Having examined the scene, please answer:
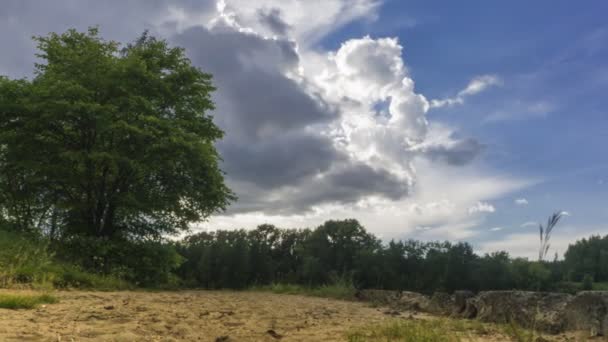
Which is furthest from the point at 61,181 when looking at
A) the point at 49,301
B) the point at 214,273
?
the point at 214,273

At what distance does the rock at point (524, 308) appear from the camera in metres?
6.38

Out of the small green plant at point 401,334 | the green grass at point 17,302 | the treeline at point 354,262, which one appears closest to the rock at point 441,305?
the small green plant at point 401,334

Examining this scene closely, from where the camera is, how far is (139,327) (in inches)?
194

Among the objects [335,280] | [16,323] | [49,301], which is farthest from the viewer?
[335,280]

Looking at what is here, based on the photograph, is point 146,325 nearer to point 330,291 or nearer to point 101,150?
point 330,291

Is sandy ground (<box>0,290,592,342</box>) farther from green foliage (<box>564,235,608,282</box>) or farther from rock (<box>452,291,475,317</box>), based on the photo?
green foliage (<box>564,235,608,282</box>)

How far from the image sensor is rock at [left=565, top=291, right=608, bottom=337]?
570 centimetres

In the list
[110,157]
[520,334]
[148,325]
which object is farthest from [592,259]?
[148,325]

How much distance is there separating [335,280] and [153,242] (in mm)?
7880

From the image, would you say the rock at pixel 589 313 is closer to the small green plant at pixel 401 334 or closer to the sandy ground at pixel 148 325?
the sandy ground at pixel 148 325

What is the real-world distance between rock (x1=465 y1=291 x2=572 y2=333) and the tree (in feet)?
43.1

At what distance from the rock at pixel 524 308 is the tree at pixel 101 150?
1313 centimetres

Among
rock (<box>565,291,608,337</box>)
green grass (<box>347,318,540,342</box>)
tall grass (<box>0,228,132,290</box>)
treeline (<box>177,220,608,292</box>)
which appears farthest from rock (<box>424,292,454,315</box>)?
treeline (<box>177,220,608,292</box>)

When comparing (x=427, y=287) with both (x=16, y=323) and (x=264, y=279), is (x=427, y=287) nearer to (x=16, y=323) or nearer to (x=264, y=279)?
(x=264, y=279)
